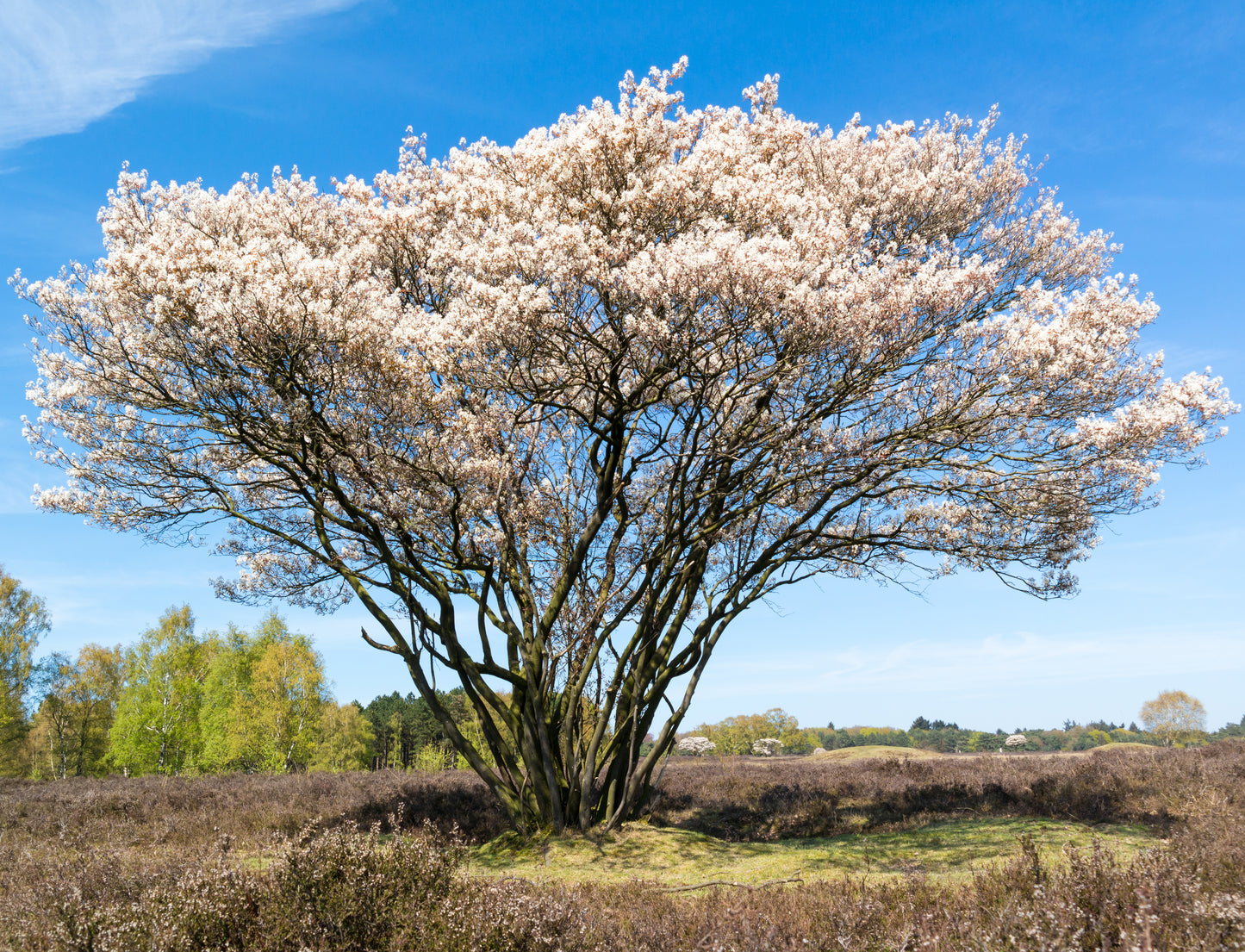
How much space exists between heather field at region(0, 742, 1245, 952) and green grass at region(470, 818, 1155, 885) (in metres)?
0.07

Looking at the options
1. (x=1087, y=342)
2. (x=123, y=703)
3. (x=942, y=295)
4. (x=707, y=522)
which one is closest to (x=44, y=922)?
(x=707, y=522)

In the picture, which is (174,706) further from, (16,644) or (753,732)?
(753,732)

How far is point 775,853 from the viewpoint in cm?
1130

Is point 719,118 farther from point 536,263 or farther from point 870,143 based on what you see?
point 536,263

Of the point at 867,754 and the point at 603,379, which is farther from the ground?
the point at 603,379

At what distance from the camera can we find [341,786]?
67.6ft

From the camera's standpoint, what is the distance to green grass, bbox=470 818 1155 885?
9.40 meters

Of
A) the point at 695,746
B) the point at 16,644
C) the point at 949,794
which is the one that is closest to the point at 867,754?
the point at 695,746

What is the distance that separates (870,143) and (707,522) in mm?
7955

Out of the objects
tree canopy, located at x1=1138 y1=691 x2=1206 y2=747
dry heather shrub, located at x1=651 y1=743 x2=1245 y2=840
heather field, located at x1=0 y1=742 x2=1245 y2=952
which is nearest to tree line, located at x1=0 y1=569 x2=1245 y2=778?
dry heather shrub, located at x1=651 y1=743 x2=1245 y2=840

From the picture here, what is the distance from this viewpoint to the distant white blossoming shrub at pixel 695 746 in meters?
54.2

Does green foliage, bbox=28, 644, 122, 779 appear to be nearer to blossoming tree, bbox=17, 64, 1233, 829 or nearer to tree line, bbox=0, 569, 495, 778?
tree line, bbox=0, 569, 495, 778

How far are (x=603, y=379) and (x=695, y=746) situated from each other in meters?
47.7

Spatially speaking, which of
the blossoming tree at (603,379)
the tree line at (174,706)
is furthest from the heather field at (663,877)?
the tree line at (174,706)
